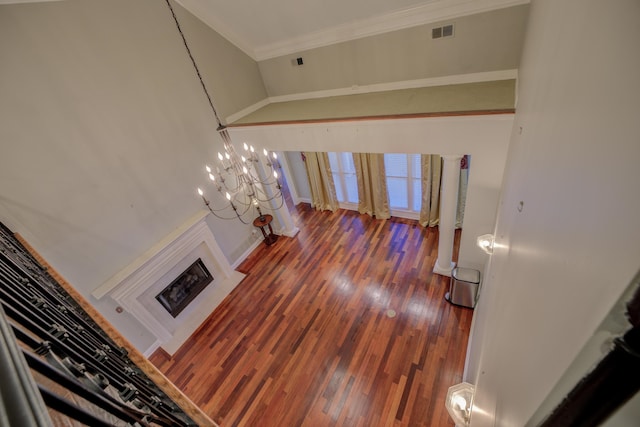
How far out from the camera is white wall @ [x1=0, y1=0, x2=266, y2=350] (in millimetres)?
2758

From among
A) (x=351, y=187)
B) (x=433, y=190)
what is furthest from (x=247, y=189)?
(x=433, y=190)

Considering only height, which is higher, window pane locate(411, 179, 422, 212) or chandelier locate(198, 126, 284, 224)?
chandelier locate(198, 126, 284, 224)

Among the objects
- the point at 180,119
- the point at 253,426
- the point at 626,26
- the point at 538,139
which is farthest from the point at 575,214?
the point at 180,119

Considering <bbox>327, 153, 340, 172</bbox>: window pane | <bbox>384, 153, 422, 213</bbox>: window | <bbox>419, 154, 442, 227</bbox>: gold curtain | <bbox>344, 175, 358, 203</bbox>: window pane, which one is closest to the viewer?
<bbox>419, 154, 442, 227</bbox>: gold curtain

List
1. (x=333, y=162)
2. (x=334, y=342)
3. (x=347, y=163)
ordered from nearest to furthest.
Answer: (x=334, y=342) → (x=347, y=163) → (x=333, y=162)

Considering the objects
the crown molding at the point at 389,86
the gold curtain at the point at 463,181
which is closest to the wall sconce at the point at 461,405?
the gold curtain at the point at 463,181

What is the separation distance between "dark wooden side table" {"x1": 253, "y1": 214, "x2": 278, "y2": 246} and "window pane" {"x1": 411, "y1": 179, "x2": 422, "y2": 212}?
3.20m

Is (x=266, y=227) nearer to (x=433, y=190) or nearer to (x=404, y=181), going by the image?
(x=404, y=181)

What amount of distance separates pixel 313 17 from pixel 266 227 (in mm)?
4145

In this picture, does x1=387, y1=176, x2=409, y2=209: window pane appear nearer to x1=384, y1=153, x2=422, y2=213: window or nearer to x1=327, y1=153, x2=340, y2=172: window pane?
x1=384, y1=153, x2=422, y2=213: window

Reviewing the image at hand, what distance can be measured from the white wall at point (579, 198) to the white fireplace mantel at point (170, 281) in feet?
14.4

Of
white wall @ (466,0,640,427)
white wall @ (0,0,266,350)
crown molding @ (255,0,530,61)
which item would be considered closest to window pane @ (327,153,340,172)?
crown molding @ (255,0,530,61)

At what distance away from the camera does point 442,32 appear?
Result: 10.8ft

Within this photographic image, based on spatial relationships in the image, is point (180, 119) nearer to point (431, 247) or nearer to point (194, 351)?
point (194, 351)
